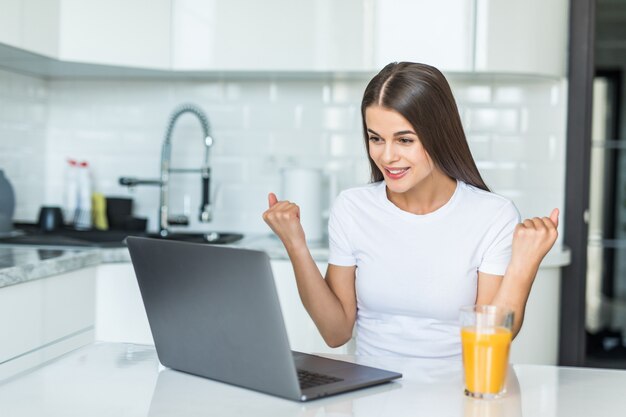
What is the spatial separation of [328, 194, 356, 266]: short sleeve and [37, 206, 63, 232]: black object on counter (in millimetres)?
1567

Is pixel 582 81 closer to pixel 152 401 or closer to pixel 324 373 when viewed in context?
pixel 324 373

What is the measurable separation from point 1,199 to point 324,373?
80.8 inches

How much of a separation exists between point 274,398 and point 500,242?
0.79 m

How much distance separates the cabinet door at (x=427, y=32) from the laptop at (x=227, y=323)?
1862mm

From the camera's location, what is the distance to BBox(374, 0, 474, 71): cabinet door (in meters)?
3.15

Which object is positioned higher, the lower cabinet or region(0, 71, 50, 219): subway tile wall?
region(0, 71, 50, 219): subway tile wall

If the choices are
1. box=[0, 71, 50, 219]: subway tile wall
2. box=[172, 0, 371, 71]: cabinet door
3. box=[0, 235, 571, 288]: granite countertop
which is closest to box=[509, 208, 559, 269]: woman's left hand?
box=[0, 235, 571, 288]: granite countertop

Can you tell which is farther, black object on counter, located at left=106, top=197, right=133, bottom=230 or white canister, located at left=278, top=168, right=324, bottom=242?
black object on counter, located at left=106, top=197, right=133, bottom=230

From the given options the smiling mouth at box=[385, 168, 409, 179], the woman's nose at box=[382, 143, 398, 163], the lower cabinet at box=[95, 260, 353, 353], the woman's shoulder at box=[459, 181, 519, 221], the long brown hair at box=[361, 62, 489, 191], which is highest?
the long brown hair at box=[361, 62, 489, 191]

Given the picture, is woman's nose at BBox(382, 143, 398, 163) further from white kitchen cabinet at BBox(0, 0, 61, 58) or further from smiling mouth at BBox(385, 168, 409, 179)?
white kitchen cabinet at BBox(0, 0, 61, 58)

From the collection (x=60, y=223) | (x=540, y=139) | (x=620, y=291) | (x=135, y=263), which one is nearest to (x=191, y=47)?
(x=60, y=223)

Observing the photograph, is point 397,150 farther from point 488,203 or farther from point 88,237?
point 88,237

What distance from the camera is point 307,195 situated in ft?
10.9

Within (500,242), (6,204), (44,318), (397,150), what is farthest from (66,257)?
(500,242)
